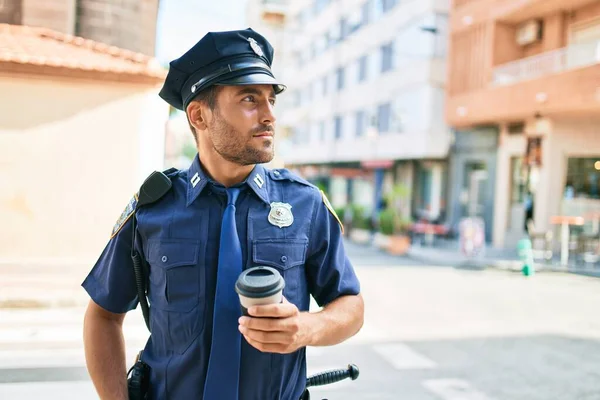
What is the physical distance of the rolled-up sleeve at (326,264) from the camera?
1.51 meters

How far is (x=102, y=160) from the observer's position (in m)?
7.35

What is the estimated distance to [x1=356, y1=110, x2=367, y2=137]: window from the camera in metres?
28.4

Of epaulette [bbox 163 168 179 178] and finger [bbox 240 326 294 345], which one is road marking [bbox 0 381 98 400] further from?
finger [bbox 240 326 294 345]

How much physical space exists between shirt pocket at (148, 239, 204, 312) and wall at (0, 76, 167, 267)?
613cm

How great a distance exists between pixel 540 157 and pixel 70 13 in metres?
13.6

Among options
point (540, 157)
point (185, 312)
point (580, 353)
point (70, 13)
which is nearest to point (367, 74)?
point (540, 157)

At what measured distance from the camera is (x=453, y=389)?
4.73m

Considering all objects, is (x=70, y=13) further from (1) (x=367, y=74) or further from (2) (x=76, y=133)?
(1) (x=367, y=74)

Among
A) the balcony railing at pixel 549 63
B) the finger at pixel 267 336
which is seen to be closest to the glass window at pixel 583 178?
the balcony railing at pixel 549 63

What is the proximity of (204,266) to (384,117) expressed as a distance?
25171mm

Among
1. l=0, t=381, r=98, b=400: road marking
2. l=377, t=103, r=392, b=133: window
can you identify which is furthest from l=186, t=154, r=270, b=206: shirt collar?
l=377, t=103, r=392, b=133: window

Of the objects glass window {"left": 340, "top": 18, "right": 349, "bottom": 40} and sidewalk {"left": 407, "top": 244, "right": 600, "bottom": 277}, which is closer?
sidewalk {"left": 407, "top": 244, "right": 600, "bottom": 277}

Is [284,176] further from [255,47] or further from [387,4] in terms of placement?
[387,4]

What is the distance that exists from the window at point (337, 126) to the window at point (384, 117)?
5.67m
